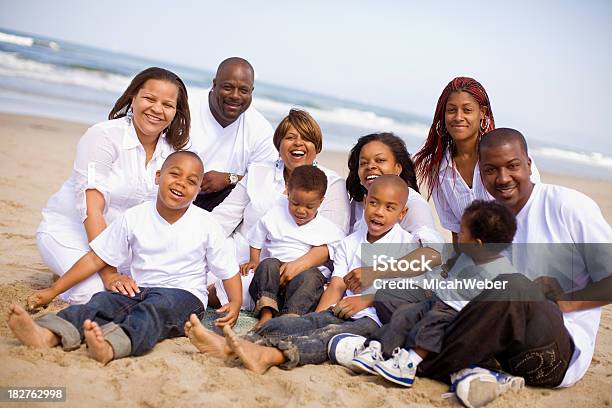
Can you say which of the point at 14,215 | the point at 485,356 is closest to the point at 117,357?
the point at 485,356

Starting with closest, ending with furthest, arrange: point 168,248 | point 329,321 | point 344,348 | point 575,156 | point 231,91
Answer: point 344,348
point 329,321
point 168,248
point 231,91
point 575,156

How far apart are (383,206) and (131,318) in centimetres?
145

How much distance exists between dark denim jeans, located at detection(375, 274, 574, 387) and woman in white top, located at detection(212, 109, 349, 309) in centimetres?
147

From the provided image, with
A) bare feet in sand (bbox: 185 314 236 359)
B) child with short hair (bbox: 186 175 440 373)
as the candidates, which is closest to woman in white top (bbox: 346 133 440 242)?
child with short hair (bbox: 186 175 440 373)

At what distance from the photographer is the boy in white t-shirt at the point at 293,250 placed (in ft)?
12.5

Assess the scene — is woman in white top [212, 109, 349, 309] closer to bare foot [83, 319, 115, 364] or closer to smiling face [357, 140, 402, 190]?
smiling face [357, 140, 402, 190]

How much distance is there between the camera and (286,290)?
389 cm

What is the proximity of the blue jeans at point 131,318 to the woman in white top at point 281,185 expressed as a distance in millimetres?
692

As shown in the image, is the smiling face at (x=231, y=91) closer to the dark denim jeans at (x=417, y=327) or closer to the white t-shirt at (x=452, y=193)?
the white t-shirt at (x=452, y=193)

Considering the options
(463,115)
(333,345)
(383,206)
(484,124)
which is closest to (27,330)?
(333,345)

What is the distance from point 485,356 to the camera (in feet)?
9.52

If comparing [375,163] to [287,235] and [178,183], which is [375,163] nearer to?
[287,235]

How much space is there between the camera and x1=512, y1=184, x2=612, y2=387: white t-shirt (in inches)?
118

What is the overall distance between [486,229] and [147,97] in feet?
7.24
